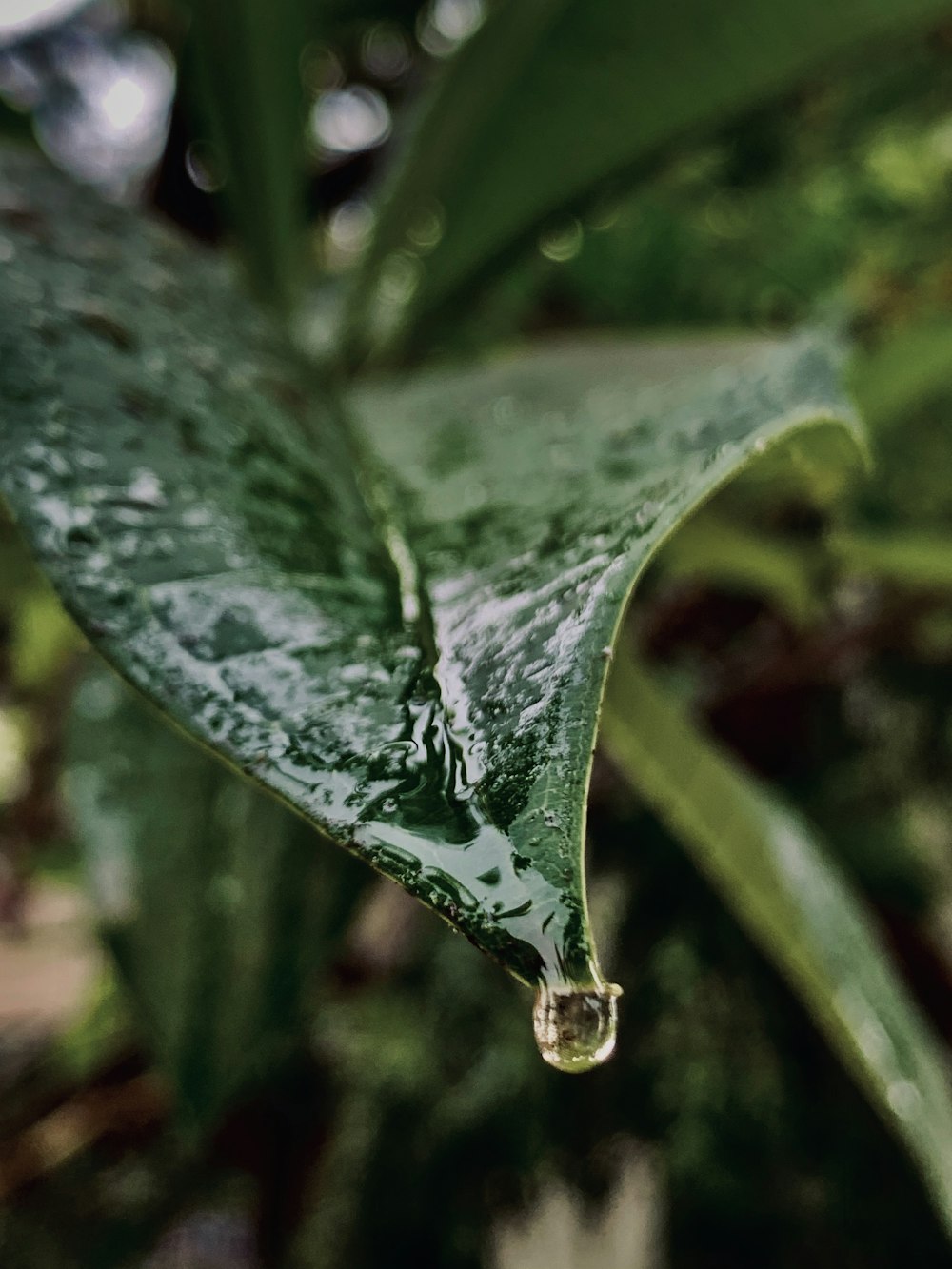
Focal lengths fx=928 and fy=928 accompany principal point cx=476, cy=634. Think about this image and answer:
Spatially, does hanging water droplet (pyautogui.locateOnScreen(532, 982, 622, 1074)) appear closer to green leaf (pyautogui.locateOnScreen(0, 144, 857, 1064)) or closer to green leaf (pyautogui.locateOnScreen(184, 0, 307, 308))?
green leaf (pyautogui.locateOnScreen(0, 144, 857, 1064))

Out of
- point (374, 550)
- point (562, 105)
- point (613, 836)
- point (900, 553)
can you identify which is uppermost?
point (562, 105)

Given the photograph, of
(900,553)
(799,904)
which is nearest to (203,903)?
(799,904)

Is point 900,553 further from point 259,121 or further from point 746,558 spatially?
point 259,121

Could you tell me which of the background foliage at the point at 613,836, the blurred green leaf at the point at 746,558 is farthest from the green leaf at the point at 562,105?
the blurred green leaf at the point at 746,558

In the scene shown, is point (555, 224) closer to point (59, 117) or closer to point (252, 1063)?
point (252, 1063)

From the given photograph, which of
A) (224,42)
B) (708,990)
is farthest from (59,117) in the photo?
(708,990)

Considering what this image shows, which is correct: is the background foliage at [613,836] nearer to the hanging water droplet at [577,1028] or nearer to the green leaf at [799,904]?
the green leaf at [799,904]

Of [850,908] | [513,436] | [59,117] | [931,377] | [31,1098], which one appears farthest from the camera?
[59,117]
